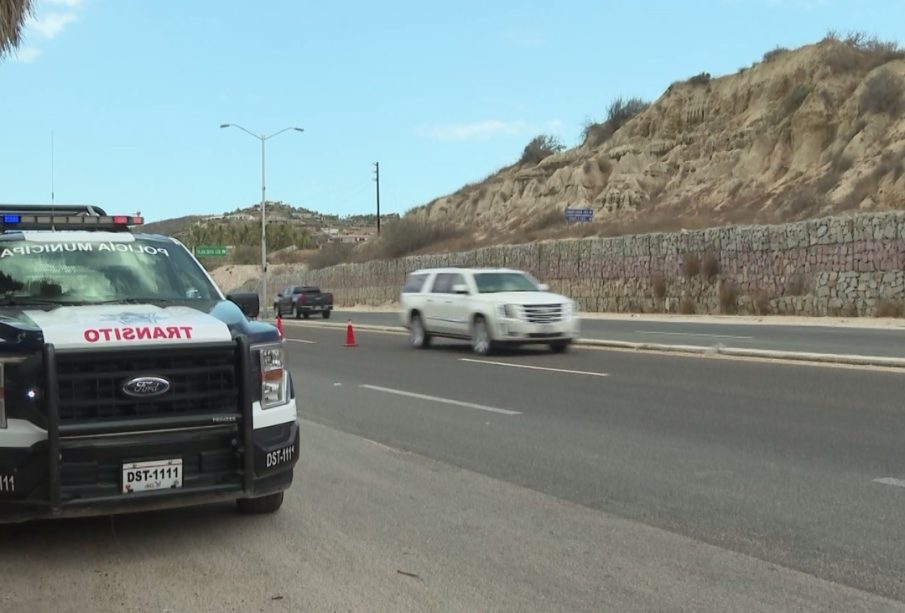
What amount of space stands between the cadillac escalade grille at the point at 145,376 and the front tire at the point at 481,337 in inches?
530

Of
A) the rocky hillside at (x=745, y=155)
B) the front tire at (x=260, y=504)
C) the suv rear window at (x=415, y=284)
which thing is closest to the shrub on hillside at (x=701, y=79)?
the rocky hillside at (x=745, y=155)

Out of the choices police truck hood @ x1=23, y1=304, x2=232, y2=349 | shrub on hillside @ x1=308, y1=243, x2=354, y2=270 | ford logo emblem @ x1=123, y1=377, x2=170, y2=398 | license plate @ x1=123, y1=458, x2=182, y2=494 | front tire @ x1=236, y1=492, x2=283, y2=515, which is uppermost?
shrub on hillside @ x1=308, y1=243, x2=354, y2=270

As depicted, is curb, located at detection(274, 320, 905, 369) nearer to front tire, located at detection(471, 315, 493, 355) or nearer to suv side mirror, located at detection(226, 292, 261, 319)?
front tire, located at detection(471, 315, 493, 355)

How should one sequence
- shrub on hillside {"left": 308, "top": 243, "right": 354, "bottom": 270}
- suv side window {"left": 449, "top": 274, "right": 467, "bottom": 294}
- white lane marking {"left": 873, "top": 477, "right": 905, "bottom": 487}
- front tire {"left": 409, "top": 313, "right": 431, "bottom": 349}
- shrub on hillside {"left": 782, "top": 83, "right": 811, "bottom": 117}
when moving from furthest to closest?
shrub on hillside {"left": 308, "top": 243, "right": 354, "bottom": 270}
shrub on hillside {"left": 782, "top": 83, "right": 811, "bottom": 117}
front tire {"left": 409, "top": 313, "right": 431, "bottom": 349}
suv side window {"left": 449, "top": 274, "right": 467, "bottom": 294}
white lane marking {"left": 873, "top": 477, "right": 905, "bottom": 487}

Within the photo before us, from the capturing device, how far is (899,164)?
4125cm

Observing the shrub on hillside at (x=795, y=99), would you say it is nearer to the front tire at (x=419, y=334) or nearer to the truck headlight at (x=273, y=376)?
the front tire at (x=419, y=334)

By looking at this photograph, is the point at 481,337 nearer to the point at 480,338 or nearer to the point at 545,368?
the point at 480,338

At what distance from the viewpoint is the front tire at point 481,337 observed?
62.1 ft

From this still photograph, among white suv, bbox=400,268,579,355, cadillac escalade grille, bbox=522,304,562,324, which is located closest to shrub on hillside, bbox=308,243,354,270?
white suv, bbox=400,268,579,355

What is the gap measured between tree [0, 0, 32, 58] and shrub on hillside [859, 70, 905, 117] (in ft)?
145

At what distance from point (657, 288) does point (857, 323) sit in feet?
37.1

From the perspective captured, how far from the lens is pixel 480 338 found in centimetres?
1916

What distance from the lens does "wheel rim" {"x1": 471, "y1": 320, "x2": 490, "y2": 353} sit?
18959 mm

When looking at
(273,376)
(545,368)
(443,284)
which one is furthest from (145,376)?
(443,284)
